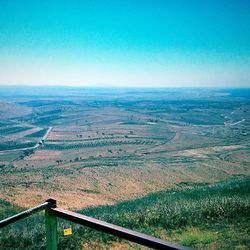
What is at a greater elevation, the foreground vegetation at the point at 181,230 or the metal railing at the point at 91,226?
the metal railing at the point at 91,226

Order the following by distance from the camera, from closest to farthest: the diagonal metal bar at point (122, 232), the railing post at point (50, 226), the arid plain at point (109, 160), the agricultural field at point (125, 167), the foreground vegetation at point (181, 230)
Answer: the diagonal metal bar at point (122, 232), the railing post at point (50, 226), the foreground vegetation at point (181, 230), the agricultural field at point (125, 167), the arid plain at point (109, 160)

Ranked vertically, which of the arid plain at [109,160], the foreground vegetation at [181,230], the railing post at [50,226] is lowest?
the arid plain at [109,160]

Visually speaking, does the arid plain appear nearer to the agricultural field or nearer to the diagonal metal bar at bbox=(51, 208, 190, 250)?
the agricultural field

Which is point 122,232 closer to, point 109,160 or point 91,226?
point 91,226

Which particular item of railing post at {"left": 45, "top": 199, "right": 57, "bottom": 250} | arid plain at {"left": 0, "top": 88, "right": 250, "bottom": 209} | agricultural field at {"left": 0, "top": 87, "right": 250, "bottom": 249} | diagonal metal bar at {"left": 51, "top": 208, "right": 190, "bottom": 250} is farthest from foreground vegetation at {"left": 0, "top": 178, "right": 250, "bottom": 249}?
arid plain at {"left": 0, "top": 88, "right": 250, "bottom": 209}

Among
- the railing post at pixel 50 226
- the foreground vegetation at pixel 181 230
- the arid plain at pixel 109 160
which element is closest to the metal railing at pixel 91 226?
the railing post at pixel 50 226

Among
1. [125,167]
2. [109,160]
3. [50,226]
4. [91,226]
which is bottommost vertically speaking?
[109,160]

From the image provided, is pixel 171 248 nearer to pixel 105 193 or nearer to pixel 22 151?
pixel 105 193

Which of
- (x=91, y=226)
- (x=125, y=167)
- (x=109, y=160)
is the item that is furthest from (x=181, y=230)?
(x=109, y=160)

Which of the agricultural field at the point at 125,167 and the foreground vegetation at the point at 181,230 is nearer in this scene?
the foreground vegetation at the point at 181,230

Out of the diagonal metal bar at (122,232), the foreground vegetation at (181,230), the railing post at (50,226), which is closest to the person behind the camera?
the diagonal metal bar at (122,232)

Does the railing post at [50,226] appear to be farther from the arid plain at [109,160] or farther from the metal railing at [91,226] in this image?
the arid plain at [109,160]
